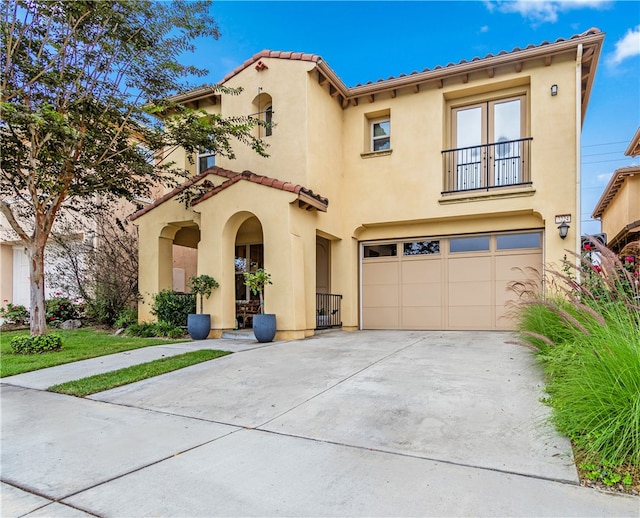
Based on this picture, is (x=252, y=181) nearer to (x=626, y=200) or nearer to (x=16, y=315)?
(x=16, y=315)

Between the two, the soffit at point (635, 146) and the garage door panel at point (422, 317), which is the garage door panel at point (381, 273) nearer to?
the garage door panel at point (422, 317)

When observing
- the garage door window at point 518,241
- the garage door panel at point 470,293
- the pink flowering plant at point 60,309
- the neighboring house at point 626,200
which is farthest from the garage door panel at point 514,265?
the pink flowering plant at point 60,309

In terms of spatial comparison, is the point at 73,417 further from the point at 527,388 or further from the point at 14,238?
the point at 14,238

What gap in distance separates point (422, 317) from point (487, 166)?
4269 mm

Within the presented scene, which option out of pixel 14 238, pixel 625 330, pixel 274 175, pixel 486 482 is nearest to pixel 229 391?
pixel 486 482

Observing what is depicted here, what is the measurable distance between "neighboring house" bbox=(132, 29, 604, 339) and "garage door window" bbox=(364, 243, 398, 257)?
6 cm

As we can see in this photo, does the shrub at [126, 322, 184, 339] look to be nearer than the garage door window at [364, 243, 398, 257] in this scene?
Yes

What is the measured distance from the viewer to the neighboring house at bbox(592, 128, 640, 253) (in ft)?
40.1

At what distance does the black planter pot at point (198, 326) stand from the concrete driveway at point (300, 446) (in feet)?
11.0

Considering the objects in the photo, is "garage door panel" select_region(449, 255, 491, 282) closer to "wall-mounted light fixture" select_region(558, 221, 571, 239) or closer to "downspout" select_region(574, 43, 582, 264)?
"wall-mounted light fixture" select_region(558, 221, 571, 239)

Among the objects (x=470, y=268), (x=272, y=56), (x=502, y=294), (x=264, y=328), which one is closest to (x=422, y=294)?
(x=470, y=268)

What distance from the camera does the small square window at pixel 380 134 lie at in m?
11.3

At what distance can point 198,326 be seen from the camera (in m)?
9.02

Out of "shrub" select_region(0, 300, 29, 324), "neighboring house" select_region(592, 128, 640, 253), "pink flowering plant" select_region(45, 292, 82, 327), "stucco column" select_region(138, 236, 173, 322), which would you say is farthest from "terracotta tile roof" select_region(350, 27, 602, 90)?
"shrub" select_region(0, 300, 29, 324)
